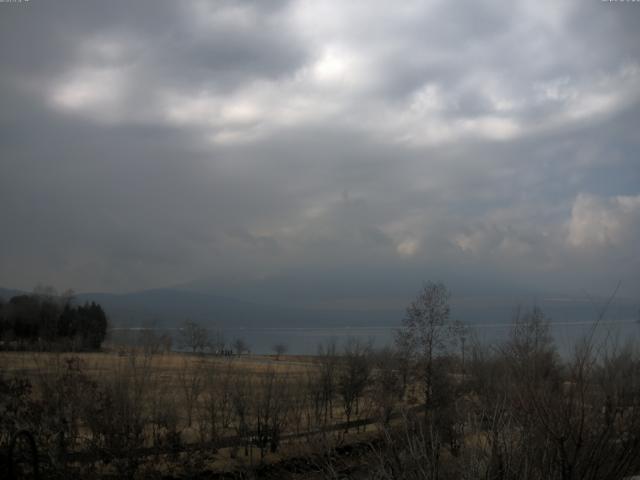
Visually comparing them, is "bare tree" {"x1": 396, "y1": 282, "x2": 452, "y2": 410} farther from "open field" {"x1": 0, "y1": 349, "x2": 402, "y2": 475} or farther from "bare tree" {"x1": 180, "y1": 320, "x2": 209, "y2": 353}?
"bare tree" {"x1": 180, "y1": 320, "x2": 209, "y2": 353}

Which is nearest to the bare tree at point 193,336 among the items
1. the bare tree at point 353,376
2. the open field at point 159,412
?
the bare tree at point 353,376

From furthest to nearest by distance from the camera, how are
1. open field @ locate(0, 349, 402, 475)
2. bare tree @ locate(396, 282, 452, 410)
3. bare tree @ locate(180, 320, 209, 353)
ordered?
bare tree @ locate(180, 320, 209, 353) → bare tree @ locate(396, 282, 452, 410) → open field @ locate(0, 349, 402, 475)

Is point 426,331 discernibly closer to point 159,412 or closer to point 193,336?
point 159,412

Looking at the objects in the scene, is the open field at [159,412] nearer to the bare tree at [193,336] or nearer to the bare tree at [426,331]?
the bare tree at [426,331]

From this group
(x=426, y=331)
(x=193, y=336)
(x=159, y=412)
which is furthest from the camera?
(x=193, y=336)

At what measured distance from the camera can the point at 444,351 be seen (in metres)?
39.4

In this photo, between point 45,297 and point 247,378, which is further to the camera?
point 45,297

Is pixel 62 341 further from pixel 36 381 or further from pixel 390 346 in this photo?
pixel 390 346

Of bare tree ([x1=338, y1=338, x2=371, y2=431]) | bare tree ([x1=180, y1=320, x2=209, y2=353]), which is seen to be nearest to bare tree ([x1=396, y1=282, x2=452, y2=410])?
bare tree ([x1=338, y1=338, x2=371, y2=431])

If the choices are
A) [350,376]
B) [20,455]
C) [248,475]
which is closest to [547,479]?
[20,455]

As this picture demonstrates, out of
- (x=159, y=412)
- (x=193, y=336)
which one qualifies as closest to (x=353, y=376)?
(x=159, y=412)

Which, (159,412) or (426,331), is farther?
(426,331)

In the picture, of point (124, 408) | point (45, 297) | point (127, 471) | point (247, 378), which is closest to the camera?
point (127, 471)

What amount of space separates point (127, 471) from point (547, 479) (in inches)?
617
